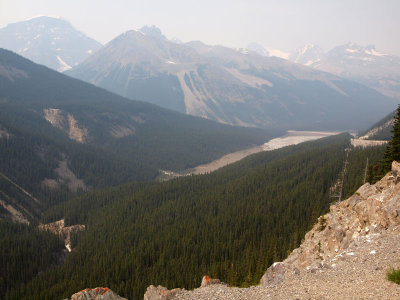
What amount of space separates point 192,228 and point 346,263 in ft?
180

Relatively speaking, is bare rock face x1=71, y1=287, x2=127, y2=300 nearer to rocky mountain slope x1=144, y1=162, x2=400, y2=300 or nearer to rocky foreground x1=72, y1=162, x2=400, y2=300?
rocky foreground x1=72, y1=162, x2=400, y2=300

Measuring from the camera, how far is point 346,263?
2448 cm

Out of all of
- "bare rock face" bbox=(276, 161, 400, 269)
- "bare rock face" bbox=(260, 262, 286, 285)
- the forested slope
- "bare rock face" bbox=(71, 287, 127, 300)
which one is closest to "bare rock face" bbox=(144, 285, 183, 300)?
"bare rock face" bbox=(71, 287, 127, 300)

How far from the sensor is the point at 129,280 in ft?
196

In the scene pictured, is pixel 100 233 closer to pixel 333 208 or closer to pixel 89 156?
pixel 333 208

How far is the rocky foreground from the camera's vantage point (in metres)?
21.4

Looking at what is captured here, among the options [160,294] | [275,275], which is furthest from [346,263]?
[160,294]

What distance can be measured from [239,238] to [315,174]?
31954 millimetres

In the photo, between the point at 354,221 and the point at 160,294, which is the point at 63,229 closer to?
the point at 160,294

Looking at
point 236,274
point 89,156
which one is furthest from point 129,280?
point 89,156

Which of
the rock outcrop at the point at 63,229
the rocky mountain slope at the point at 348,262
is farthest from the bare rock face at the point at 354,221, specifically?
the rock outcrop at the point at 63,229

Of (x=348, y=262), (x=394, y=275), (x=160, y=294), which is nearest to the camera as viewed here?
(x=394, y=275)

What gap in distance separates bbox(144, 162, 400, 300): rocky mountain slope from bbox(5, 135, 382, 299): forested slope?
13.6m

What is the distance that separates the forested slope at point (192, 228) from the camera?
57.0 meters
